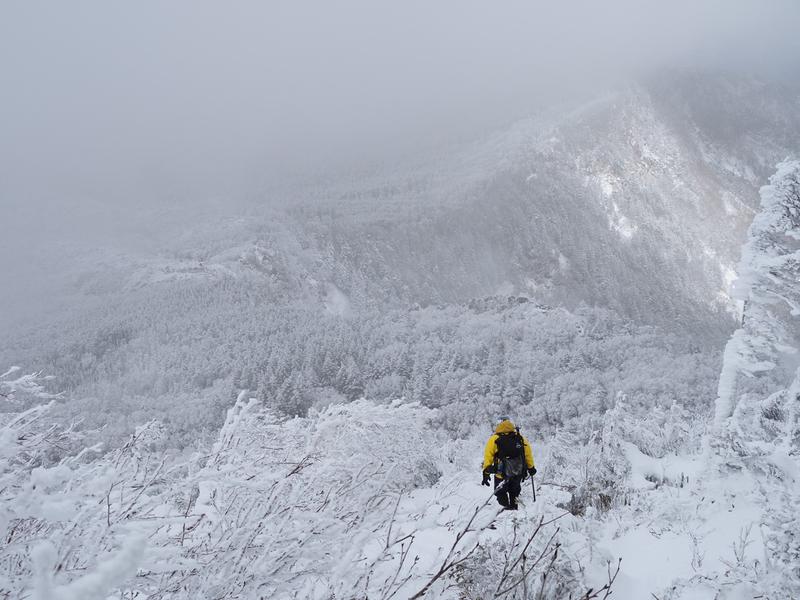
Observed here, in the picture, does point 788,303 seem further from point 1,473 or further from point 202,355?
point 202,355

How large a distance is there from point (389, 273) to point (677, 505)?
86896mm

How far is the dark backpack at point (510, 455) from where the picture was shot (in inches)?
260

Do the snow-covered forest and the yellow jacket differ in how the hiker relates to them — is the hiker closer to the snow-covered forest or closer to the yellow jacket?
the yellow jacket

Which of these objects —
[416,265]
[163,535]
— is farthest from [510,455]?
[416,265]

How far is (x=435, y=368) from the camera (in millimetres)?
55250

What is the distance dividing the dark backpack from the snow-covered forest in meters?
0.86

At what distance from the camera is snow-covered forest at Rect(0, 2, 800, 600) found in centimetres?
271

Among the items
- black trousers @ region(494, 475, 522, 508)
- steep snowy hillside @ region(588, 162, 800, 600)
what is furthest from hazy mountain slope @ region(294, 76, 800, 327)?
black trousers @ region(494, 475, 522, 508)

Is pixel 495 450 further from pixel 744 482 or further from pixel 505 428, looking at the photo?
pixel 744 482

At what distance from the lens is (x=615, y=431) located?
12.2 m

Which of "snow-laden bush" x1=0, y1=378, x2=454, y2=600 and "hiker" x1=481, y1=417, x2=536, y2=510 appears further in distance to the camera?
"hiker" x1=481, y1=417, x2=536, y2=510

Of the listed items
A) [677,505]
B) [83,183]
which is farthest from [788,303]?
[83,183]

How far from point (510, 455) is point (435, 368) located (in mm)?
48915

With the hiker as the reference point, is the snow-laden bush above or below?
above
